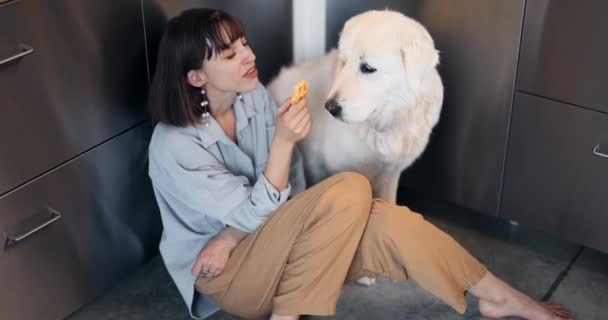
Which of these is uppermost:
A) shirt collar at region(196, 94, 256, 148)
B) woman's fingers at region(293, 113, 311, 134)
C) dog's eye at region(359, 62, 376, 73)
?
dog's eye at region(359, 62, 376, 73)

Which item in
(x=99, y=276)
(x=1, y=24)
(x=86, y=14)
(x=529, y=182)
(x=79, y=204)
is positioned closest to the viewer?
(x=1, y=24)

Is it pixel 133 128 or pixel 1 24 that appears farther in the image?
pixel 133 128

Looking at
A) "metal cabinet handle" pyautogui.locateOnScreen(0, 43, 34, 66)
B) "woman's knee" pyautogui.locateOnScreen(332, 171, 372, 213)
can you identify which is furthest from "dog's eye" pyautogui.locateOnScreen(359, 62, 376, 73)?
"metal cabinet handle" pyautogui.locateOnScreen(0, 43, 34, 66)

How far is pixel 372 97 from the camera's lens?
5.70 feet

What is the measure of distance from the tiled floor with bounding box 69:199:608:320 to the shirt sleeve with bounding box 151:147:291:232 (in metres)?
0.42

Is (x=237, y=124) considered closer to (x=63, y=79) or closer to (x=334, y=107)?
(x=334, y=107)

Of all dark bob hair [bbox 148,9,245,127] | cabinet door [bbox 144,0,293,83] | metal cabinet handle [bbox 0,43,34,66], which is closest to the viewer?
metal cabinet handle [bbox 0,43,34,66]

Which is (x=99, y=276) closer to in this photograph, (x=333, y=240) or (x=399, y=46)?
(x=333, y=240)

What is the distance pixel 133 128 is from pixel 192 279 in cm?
42

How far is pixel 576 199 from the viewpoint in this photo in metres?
1.99

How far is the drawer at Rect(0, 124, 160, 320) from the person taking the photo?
1647 mm

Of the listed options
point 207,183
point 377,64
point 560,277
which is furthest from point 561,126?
point 207,183

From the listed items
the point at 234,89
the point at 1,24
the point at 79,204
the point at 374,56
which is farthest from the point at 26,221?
the point at 374,56

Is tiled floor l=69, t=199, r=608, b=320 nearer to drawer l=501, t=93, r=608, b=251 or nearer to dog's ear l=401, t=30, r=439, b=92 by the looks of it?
drawer l=501, t=93, r=608, b=251
